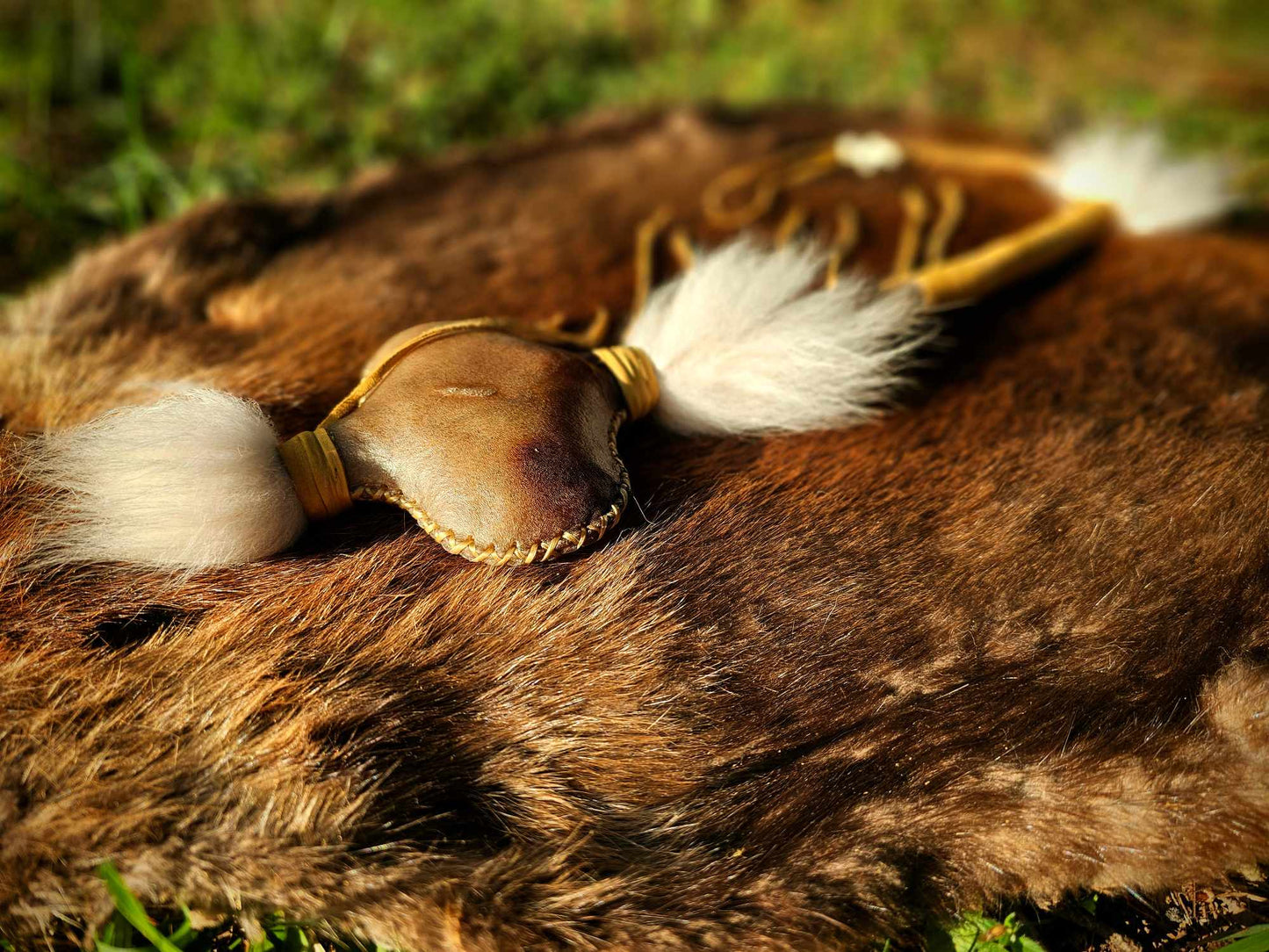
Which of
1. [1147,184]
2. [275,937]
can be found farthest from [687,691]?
[1147,184]

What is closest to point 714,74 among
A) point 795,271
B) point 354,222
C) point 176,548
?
point 354,222

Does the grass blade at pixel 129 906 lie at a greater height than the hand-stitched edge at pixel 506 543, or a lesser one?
lesser

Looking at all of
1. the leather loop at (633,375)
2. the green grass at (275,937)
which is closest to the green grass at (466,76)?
the leather loop at (633,375)

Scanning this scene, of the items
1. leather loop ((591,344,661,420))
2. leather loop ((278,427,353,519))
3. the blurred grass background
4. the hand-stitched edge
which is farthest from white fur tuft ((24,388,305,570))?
the blurred grass background

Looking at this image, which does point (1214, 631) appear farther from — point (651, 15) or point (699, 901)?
point (651, 15)

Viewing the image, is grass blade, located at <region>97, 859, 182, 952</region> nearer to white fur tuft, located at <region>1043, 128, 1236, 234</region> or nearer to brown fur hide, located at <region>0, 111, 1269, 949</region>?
brown fur hide, located at <region>0, 111, 1269, 949</region>

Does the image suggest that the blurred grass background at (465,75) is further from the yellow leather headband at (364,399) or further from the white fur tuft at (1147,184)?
the yellow leather headband at (364,399)

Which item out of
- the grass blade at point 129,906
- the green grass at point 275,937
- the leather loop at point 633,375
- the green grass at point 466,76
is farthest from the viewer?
the green grass at point 466,76
